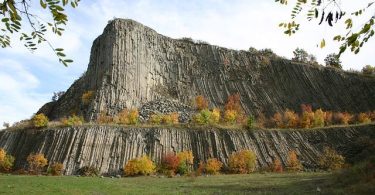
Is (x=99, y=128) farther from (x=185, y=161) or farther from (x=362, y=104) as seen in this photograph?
(x=362, y=104)

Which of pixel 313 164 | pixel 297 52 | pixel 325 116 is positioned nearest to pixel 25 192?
pixel 313 164

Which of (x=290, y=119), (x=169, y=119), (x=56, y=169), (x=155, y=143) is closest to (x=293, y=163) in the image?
(x=290, y=119)

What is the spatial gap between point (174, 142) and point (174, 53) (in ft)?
90.5

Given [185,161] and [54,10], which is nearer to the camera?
[54,10]

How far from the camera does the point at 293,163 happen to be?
49750mm

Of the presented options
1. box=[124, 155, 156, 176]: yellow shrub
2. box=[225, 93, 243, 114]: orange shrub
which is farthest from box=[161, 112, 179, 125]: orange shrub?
box=[225, 93, 243, 114]: orange shrub

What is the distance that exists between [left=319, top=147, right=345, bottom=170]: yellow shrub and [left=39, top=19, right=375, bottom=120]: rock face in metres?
18.2

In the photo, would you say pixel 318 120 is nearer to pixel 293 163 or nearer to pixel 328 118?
pixel 328 118

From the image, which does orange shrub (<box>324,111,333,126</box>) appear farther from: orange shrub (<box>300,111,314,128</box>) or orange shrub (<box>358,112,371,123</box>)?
orange shrub (<box>358,112,371,123</box>)

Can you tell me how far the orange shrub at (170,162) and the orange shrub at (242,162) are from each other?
19.0 feet

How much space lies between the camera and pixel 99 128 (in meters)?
51.4

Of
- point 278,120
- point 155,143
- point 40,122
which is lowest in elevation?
point 155,143

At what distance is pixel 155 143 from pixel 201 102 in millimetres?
18791

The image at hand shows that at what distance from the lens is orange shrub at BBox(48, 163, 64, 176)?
46750 mm
